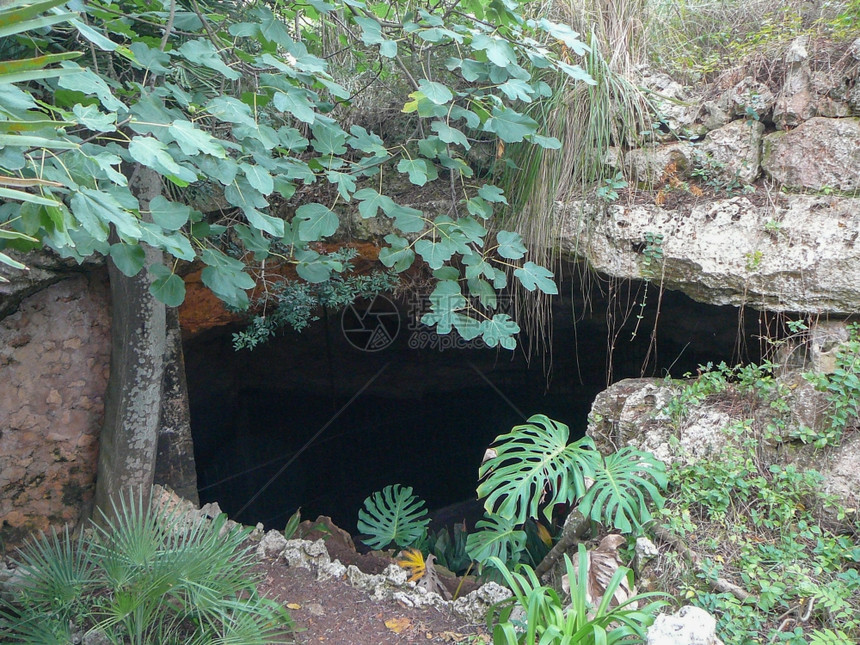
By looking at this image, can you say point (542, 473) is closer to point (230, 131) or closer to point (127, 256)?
point (127, 256)

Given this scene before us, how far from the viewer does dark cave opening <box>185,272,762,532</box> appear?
577 centimetres

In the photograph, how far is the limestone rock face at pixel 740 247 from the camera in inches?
106

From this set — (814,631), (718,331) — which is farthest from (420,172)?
(718,331)

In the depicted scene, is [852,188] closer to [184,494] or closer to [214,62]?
[214,62]

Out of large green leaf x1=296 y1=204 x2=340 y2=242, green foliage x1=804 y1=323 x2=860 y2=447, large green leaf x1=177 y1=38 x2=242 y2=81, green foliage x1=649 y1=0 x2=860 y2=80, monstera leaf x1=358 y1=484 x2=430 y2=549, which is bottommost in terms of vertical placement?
monstera leaf x1=358 y1=484 x2=430 y2=549

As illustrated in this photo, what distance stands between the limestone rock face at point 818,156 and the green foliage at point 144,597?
2999 millimetres

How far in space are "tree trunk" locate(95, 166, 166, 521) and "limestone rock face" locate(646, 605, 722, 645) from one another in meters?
2.50

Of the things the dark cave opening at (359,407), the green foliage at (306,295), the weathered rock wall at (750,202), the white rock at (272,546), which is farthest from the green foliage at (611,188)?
the white rock at (272,546)

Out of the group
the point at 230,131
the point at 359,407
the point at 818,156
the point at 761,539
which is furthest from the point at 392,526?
the point at 818,156

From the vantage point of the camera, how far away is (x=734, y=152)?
2.97 metres

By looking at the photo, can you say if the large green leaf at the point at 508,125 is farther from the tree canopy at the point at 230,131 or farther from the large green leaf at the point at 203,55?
the large green leaf at the point at 203,55

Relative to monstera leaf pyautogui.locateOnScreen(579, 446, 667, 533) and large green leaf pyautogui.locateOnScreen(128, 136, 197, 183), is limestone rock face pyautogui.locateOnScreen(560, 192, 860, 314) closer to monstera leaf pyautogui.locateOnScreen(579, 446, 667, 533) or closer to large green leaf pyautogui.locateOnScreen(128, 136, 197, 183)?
monstera leaf pyautogui.locateOnScreen(579, 446, 667, 533)

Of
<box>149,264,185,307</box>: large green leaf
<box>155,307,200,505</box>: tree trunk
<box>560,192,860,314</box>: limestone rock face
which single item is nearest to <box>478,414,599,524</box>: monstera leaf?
<box>560,192,860,314</box>: limestone rock face

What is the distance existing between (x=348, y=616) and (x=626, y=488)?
1.38m
